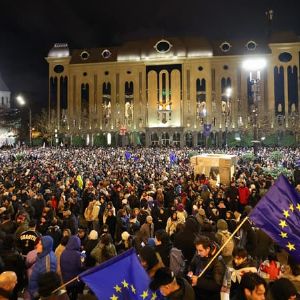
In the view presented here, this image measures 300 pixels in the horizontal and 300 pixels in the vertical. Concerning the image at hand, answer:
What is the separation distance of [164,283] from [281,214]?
184 cm

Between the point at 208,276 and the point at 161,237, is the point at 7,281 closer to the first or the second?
the point at 208,276

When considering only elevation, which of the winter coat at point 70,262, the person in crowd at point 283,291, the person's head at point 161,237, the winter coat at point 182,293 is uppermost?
the person in crowd at point 283,291

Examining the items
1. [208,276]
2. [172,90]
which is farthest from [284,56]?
[208,276]

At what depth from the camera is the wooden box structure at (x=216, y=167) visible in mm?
17906

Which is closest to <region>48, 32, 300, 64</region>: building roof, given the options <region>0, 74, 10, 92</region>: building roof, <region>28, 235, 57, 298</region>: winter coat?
<region>0, 74, 10, 92</region>: building roof

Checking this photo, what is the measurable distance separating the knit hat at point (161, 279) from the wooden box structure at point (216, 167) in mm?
14155

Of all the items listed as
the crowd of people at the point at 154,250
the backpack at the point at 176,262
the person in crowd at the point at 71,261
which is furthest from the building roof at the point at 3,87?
the backpack at the point at 176,262

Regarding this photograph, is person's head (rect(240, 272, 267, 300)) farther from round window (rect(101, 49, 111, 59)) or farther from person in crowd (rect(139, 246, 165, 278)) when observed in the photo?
round window (rect(101, 49, 111, 59))

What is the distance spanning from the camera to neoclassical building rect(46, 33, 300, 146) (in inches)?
2381

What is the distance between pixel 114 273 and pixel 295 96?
61.5 meters

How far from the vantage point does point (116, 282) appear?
12.4 ft

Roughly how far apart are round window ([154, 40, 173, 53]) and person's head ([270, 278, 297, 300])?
62320 mm

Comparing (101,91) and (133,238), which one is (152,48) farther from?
(133,238)

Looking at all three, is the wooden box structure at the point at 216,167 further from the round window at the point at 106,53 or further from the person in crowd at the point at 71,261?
the round window at the point at 106,53
